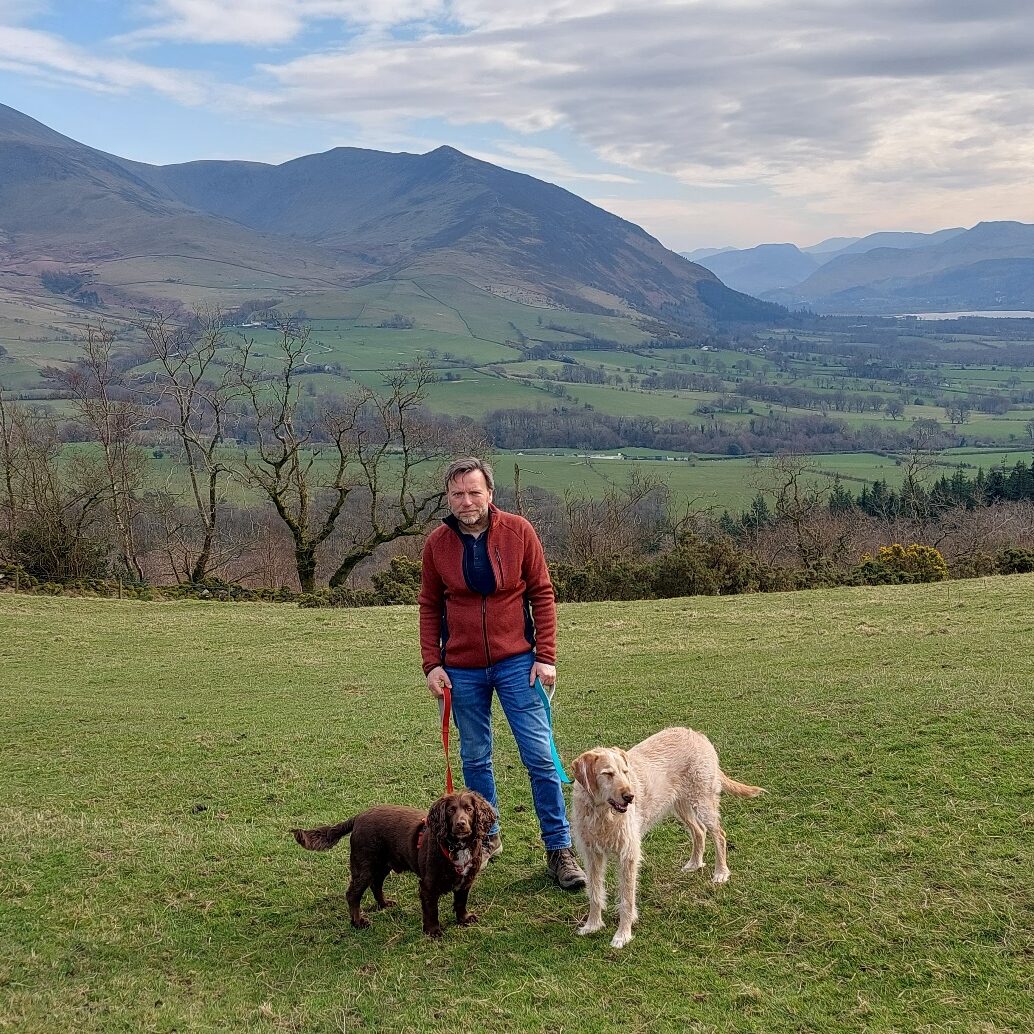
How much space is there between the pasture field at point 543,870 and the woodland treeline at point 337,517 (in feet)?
40.2

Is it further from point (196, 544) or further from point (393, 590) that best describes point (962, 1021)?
point (196, 544)

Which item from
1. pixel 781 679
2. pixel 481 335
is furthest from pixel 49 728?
pixel 481 335

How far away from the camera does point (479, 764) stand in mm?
7344

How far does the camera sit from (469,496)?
6711 millimetres

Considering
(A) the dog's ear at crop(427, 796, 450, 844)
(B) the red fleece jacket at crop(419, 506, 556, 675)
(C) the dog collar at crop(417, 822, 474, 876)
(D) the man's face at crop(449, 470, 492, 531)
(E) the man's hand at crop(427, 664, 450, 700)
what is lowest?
(C) the dog collar at crop(417, 822, 474, 876)

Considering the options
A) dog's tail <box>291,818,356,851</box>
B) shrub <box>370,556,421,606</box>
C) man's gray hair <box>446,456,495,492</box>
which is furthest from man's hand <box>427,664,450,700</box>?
shrub <box>370,556,421,606</box>

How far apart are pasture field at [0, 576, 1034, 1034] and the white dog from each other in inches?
10.1

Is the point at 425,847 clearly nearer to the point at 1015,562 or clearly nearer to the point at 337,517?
the point at 1015,562

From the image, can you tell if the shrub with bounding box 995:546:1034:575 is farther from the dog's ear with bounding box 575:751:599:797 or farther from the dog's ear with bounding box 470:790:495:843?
the dog's ear with bounding box 470:790:495:843

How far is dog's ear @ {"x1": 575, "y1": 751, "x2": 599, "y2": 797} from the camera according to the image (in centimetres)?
617

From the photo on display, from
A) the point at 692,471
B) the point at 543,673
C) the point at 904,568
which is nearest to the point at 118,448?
the point at 904,568

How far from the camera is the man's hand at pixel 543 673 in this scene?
23.1 ft

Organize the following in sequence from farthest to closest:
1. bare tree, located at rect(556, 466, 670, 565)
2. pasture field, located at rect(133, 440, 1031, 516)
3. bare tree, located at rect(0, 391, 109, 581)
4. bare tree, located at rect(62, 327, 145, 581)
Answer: pasture field, located at rect(133, 440, 1031, 516)
bare tree, located at rect(556, 466, 670, 565)
bare tree, located at rect(62, 327, 145, 581)
bare tree, located at rect(0, 391, 109, 581)

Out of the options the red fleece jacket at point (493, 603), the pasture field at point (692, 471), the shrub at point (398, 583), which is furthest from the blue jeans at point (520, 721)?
the pasture field at point (692, 471)
